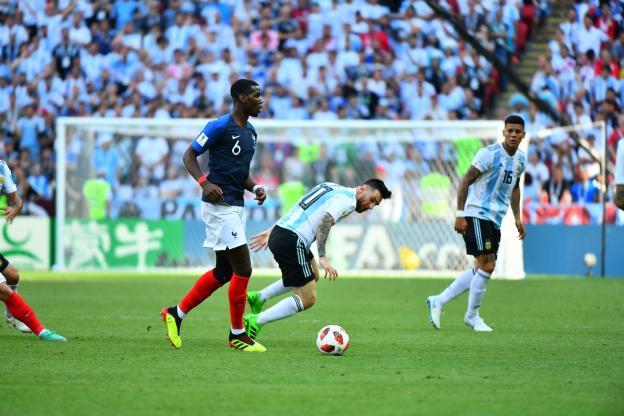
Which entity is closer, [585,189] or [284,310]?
[284,310]

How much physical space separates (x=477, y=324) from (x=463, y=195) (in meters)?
1.33

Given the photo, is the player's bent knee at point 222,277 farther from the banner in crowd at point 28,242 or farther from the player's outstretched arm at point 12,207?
the banner in crowd at point 28,242

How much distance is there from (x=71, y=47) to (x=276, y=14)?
15.9ft

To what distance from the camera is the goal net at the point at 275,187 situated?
22922 mm

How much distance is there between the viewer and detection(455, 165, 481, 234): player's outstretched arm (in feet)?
37.3

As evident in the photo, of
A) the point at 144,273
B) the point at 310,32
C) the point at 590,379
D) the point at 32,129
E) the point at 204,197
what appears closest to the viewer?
the point at 590,379

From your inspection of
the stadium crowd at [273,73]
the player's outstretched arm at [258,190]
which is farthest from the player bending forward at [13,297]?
the stadium crowd at [273,73]

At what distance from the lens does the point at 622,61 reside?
79.3 ft

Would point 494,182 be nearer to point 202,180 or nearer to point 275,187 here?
point 202,180

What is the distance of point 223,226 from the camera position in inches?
376

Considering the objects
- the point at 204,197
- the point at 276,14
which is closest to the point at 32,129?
the point at 276,14

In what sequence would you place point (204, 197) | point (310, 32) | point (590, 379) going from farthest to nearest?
point (310, 32) < point (204, 197) < point (590, 379)

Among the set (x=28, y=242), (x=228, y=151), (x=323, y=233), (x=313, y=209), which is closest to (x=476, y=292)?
(x=313, y=209)

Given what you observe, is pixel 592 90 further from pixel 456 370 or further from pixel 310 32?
pixel 456 370
